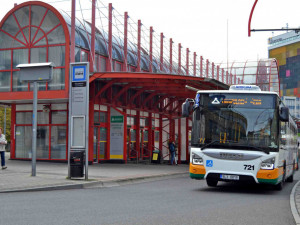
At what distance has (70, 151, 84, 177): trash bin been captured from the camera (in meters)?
15.2

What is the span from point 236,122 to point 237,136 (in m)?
0.42

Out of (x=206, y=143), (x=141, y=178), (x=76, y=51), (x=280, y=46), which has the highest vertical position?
(x=280, y=46)

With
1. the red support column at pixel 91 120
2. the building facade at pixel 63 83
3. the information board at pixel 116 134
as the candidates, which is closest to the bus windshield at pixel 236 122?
the building facade at pixel 63 83

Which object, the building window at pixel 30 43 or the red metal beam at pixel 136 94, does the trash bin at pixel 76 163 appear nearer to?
the building window at pixel 30 43

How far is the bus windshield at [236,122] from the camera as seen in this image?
13.3 m

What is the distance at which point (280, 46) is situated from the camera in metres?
156

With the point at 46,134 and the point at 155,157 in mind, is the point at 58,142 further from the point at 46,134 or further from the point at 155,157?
the point at 155,157

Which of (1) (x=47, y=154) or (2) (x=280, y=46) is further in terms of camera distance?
(2) (x=280, y=46)

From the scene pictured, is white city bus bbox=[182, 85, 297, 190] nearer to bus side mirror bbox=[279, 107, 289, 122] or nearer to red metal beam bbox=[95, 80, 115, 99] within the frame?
bus side mirror bbox=[279, 107, 289, 122]

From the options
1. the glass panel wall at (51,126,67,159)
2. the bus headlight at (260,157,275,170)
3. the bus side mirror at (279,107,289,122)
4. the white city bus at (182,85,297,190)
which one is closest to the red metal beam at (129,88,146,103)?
the glass panel wall at (51,126,67,159)

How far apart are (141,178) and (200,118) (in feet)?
15.1

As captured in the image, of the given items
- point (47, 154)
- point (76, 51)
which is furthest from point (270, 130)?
point (47, 154)

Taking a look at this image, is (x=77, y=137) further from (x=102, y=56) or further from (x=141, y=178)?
(x=102, y=56)

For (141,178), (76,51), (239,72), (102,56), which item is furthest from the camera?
(239,72)
